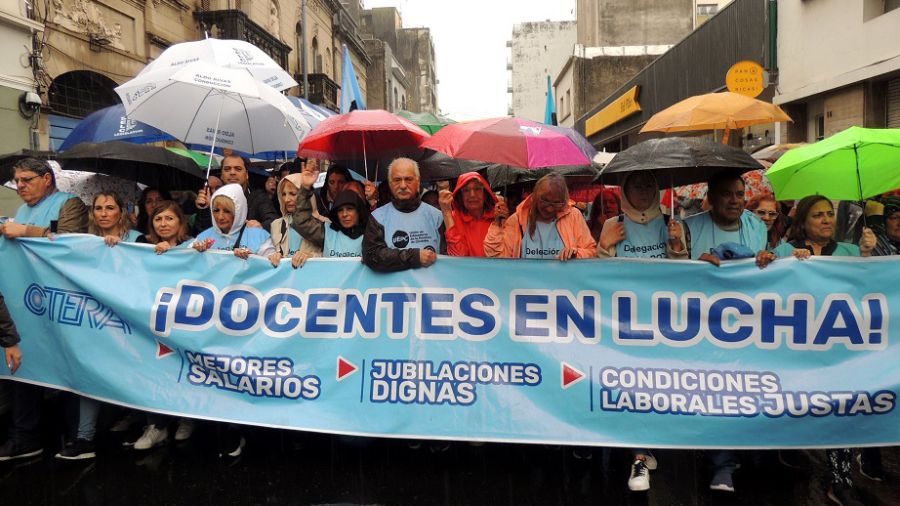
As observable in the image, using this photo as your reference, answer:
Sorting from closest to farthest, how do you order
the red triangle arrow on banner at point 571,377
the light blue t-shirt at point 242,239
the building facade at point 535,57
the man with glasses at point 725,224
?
1. the red triangle arrow on banner at point 571,377
2. the man with glasses at point 725,224
3. the light blue t-shirt at point 242,239
4. the building facade at point 535,57

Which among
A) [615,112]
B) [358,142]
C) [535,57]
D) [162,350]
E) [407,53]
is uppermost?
[407,53]

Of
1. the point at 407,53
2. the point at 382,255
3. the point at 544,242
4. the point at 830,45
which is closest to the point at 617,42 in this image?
the point at 830,45

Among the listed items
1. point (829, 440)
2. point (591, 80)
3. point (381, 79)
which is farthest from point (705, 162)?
point (381, 79)

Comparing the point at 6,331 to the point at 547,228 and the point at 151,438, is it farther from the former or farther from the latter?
the point at 547,228

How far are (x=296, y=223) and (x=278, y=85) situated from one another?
227cm

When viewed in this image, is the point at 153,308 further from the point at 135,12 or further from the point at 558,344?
the point at 135,12

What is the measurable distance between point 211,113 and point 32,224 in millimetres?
2394

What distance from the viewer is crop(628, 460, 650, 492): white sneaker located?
13.1ft

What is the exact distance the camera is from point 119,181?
6.18 meters

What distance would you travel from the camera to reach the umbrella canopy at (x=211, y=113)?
20.1 feet

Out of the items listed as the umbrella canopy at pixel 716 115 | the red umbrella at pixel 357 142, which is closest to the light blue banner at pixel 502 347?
the red umbrella at pixel 357 142

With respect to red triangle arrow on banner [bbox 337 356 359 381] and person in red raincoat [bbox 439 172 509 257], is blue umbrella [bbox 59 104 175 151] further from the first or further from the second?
red triangle arrow on banner [bbox 337 356 359 381]

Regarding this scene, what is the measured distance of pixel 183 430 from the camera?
15.9ft

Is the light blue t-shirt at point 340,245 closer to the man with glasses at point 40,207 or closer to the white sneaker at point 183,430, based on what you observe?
the white sneaker at point 183,430
